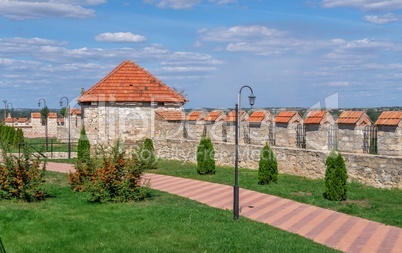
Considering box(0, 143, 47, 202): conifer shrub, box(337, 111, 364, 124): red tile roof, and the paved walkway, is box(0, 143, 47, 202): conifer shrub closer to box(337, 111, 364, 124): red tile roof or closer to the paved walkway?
the paved walkway

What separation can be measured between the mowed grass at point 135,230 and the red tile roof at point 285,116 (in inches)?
269

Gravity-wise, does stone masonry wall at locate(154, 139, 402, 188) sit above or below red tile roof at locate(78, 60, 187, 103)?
below

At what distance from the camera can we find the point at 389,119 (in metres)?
15.4

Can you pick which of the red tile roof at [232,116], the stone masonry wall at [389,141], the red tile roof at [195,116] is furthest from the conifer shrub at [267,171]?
the red tile roof at [195,116]

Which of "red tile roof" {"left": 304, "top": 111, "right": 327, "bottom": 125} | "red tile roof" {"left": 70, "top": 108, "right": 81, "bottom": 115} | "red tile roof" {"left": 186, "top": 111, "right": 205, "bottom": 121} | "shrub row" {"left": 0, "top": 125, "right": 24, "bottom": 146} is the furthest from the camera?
"red tile roof" {"left": 70, "top": 108, "right": 81, "bottom": 115}

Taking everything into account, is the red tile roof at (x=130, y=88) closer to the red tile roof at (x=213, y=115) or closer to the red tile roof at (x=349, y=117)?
the red tile roof at (x=213, y=115)

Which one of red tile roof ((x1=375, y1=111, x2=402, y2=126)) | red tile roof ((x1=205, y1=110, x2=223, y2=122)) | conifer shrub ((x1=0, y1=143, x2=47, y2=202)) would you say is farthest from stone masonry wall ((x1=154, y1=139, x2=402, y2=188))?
conifer shrub ((x1=0, y1=143, x2=47, y2=202))

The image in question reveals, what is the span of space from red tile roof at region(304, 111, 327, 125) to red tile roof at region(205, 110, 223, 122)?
5557 millimetres

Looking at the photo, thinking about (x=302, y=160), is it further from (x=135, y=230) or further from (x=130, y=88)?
(x=130, y=88)

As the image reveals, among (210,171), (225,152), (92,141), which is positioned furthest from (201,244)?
(92,141)

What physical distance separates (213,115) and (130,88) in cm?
482

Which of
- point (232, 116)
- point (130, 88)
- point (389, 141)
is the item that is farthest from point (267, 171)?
point (130, 88)

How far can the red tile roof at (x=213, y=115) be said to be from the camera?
911 inches

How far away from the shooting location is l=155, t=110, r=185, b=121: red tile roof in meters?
25.2
